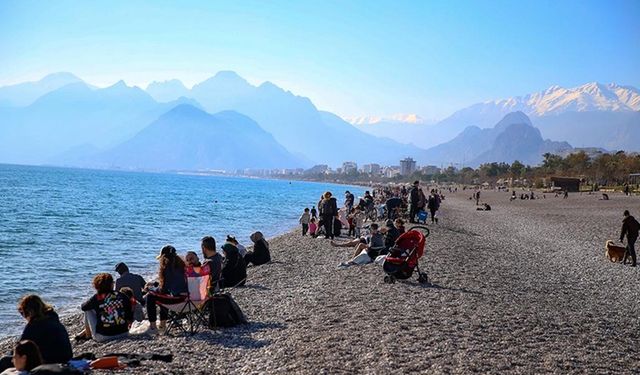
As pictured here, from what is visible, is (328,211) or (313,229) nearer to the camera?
(328,211)

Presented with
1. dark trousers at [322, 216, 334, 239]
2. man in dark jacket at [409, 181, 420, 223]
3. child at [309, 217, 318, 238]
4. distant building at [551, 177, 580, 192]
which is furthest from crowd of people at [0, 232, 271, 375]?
distant building at [551, 177, 580, 192]

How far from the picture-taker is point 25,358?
20.1ft

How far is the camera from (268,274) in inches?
621

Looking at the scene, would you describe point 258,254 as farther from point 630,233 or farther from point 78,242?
point 78,242

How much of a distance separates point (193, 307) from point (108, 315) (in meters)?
Answer: 1.28

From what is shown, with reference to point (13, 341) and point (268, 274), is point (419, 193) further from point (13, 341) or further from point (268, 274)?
point (13, 341)

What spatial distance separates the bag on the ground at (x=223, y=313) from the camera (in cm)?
912

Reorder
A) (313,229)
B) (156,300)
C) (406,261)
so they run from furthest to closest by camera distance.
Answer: (313,229)
(406,261)
(156,300)

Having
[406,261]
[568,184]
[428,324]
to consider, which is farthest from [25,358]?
[568,184]

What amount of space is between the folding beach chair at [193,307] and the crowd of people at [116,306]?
83mm

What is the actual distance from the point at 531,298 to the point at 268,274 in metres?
7.11

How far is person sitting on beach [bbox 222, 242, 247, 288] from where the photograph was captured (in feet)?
44.0

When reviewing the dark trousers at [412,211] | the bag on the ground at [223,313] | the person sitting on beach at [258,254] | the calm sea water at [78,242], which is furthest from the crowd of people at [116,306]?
the dark trousers at [412,211]

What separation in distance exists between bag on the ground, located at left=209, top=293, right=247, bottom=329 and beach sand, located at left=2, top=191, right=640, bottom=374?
0.23 m
